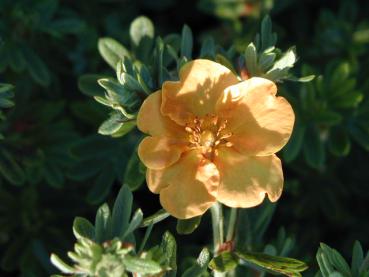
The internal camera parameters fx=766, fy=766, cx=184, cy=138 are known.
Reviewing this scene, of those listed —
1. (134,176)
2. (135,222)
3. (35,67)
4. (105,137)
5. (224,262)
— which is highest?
(135,222)

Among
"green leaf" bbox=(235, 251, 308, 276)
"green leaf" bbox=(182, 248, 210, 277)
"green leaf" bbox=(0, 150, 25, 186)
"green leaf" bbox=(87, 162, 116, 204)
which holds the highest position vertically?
"green leaf" bbox=(0, 150, 25, 186)

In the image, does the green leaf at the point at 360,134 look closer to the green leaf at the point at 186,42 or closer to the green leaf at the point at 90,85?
the green leaf at the point at 186,42

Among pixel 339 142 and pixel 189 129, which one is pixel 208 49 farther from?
pixel 339 142

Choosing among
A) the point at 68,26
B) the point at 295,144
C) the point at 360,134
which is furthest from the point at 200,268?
the point at 68,26

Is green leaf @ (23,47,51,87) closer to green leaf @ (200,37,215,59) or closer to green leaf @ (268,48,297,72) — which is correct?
green leaf @ (200,37,215,59)

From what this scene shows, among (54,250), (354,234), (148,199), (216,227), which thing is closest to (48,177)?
(54,250)

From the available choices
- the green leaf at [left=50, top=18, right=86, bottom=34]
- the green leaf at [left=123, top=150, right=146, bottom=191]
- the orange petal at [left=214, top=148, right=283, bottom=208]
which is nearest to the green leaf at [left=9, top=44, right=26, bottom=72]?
the green leaf at [left=50, top=18, right=86, bottom=34]

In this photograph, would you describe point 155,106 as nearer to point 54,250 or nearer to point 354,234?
point 54,250

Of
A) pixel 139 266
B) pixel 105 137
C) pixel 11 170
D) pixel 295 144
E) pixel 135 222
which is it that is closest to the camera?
pixel 139 266
